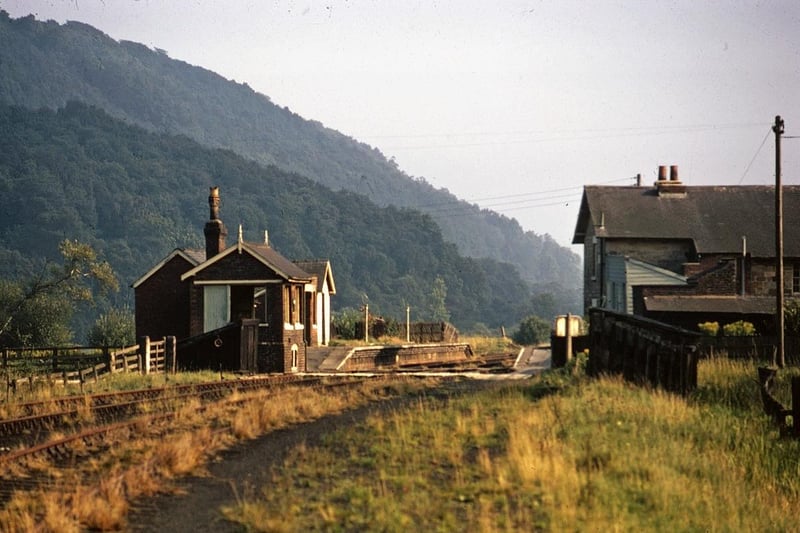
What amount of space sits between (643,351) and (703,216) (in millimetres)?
27758

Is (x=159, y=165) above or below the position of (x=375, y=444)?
above

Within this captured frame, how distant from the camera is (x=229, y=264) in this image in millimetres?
37062

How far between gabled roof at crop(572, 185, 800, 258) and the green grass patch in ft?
92.5

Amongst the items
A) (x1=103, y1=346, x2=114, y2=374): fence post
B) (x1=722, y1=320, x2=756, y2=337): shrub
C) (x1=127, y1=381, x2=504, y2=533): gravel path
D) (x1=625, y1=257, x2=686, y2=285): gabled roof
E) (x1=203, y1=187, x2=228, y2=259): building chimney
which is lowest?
(x1=127, y1=381, x2=504, y2=533): gravel path

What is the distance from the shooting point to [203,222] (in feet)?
594

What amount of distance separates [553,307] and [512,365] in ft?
453

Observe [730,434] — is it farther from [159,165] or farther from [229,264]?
[159,165]

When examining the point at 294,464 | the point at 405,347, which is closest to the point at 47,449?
the point at 294,464

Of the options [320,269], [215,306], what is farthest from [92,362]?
[320,269]

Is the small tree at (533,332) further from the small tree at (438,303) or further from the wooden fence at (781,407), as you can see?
the small tree at (438,303)

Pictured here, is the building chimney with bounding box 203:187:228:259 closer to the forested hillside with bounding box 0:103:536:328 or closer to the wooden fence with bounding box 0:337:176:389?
the wooden fence with bounding box 0:337:176:389

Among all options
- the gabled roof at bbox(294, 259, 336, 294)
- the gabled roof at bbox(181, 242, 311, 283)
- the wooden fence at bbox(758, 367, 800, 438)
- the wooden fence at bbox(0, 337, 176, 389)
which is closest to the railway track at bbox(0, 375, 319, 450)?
the wooden fence at bbox(0, 337, 176, 389)

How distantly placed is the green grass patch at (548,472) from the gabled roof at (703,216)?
28.2 meters

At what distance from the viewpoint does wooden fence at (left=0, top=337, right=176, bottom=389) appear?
26647 millimetres
